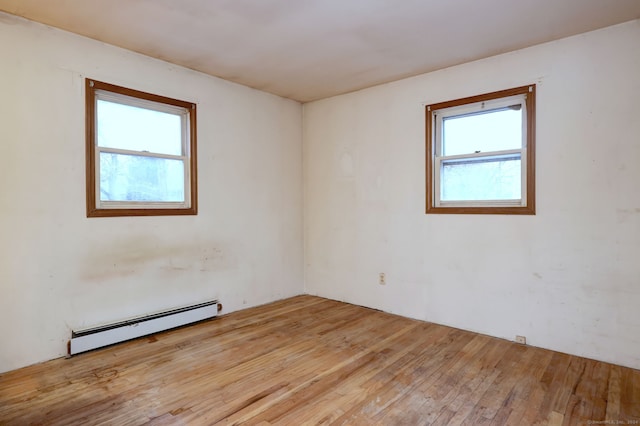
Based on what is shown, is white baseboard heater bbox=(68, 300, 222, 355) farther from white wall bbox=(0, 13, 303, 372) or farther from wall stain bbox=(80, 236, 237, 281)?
wall stain bbox=(80, 236, 237, 281)

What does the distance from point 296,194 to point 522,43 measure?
3045 mm

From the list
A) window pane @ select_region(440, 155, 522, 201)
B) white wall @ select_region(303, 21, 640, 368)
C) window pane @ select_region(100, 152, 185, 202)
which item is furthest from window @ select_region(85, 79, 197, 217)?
window pane @ select_region(440, 155, 522, 201)

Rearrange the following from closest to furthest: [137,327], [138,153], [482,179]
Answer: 1. [137,327]
2. [138,153]
3. [482,179]

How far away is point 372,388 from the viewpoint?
2.36 m

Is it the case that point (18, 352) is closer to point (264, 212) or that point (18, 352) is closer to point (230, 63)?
point (264, 212)

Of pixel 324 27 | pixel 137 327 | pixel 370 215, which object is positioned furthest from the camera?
pixel 370 215

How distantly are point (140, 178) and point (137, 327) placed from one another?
4.56 feet

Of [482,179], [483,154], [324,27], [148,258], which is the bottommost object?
[148,258]

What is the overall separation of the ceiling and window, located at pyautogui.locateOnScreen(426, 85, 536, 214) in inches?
18.9

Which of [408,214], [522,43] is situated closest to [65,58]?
[408,214]

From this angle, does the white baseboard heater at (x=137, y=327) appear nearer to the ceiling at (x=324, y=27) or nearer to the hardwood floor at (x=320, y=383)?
the hardwood floor at (x=320, y=383)

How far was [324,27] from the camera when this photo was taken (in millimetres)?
2791

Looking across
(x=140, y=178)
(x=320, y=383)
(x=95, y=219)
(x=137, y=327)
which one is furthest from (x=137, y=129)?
(x=320, y=383)

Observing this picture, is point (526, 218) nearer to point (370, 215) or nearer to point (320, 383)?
point (370, 215)
